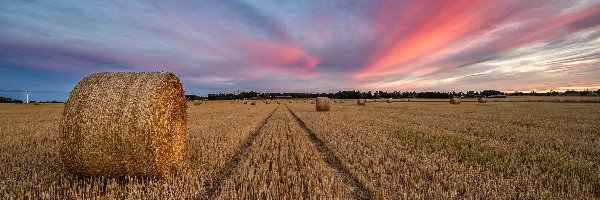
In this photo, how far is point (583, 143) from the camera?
919 centimetres

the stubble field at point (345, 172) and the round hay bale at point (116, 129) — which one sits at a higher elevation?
the round hay bale at point (116, 129)

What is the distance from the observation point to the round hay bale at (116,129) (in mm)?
5551

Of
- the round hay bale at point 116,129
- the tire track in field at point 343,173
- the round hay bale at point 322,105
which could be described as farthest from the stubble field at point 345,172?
the round hay bale at point 322,105

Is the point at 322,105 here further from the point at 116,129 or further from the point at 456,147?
the point at 116,129

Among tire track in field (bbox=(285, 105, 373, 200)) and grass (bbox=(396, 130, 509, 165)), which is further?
grass (bbox=(396, 130, 509, 165))

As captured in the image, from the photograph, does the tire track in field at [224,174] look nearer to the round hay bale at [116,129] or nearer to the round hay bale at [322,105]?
the round hay bale at [116,129]

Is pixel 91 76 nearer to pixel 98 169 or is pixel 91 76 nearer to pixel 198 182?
pixel 98 169

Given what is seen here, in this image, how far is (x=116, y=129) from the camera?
219 inches

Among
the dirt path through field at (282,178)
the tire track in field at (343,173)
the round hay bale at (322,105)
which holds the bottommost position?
the tire track in field at (343,173)

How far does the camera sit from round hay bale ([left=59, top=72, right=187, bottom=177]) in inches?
219

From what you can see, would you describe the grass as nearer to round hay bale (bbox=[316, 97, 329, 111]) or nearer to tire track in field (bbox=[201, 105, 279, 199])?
tire track in field (bbox=[201, 105, 279, 199])

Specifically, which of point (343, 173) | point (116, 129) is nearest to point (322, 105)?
point (343, 173)

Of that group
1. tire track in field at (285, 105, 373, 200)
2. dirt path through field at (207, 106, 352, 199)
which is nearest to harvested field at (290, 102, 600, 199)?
tire track in field at (285, 105, 373, 200)

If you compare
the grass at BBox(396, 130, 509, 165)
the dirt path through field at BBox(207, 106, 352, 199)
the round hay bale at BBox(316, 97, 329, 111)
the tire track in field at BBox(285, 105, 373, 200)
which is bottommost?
the tire track in field at BBox(285, 105, 373, 200)
